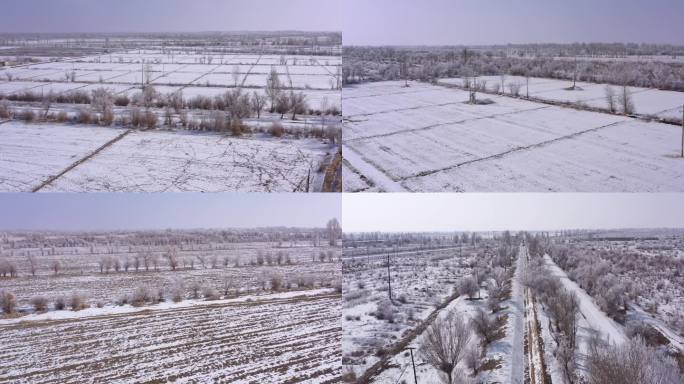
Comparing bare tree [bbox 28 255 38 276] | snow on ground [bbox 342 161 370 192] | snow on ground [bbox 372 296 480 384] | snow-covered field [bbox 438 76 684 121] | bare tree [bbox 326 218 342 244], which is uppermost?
snow-covered field [bbox 438 76 684 121]

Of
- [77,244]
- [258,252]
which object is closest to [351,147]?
[258,252]

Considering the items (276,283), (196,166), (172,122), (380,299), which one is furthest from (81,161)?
(276,283)

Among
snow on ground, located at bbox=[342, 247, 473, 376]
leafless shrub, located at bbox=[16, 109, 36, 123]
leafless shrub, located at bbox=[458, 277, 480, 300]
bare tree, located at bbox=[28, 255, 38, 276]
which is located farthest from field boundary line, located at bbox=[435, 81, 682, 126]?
bare tree, located at bbox=[28, 255, 38, 276]

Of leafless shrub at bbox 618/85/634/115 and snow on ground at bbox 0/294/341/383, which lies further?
snow on ground at bbox 0/294/341/383

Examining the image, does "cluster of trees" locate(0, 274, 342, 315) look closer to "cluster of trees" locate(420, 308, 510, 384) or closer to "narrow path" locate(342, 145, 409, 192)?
"cluster of trees" locate(420, 308, 510, 384)

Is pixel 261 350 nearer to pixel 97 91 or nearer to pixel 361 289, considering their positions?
pixel 361 289

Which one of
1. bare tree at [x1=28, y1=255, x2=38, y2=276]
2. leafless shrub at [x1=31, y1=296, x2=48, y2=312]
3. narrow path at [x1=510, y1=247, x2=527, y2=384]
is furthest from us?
bare tree at [x1=28, y1=255, x2=38, y2=276]
